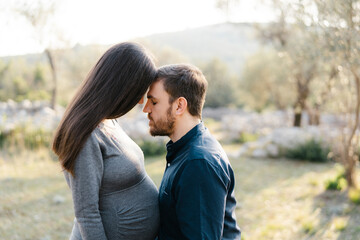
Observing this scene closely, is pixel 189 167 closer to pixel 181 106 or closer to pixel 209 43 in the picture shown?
pixel 181 106

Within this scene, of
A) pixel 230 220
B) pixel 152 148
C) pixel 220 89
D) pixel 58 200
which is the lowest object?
pixel 220 89

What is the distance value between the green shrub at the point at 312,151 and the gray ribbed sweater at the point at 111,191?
31.4ft

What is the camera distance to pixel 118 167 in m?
1.90

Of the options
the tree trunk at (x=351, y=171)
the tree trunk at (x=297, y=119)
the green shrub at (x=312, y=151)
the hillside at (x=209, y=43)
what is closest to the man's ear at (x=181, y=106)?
the tree trunk at (x=351, y=171)

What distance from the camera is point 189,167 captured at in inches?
66.9

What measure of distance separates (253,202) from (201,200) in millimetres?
5617

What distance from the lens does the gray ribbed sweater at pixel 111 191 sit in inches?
69.1

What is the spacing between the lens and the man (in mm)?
1655

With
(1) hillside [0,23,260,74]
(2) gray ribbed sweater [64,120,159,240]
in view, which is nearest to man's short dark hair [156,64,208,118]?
(2) gray ribbed sweater [64,120,159,240]

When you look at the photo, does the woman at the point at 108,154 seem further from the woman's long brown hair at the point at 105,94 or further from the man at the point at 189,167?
the man at the point at 189,167

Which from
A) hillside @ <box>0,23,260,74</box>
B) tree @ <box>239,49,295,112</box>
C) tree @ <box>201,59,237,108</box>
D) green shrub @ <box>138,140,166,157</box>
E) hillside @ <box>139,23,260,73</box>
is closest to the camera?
green shrub @ <box>138,140,166,157</box>

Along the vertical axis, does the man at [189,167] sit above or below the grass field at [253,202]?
above

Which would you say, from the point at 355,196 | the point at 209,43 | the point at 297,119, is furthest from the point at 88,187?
the point at 209,43

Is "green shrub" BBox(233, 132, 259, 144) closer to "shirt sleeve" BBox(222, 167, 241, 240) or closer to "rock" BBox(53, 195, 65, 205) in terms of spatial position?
"rock" BBox(53, 195, 65, 205)
